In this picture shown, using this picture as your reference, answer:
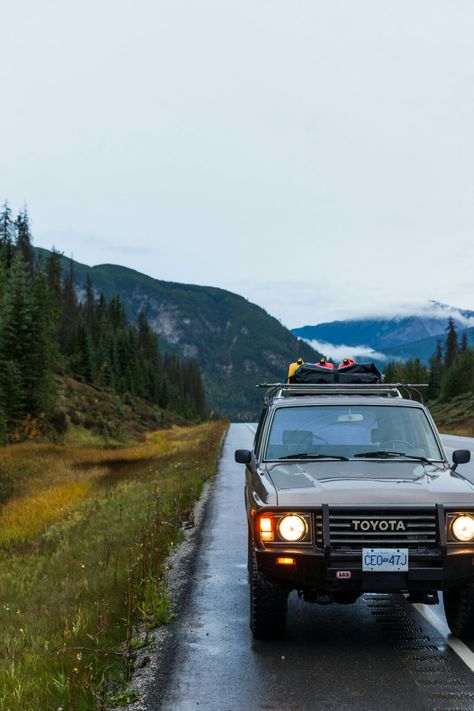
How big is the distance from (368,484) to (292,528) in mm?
703

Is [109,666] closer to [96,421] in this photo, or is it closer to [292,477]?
[292,477]

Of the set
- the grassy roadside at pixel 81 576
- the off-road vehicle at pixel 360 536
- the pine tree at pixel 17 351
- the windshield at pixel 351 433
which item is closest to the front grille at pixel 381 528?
the off-road vehicle at pixel 360 536

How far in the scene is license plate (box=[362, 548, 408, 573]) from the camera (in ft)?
17.3

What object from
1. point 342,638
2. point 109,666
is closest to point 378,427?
point 342,638

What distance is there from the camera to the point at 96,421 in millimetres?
60656

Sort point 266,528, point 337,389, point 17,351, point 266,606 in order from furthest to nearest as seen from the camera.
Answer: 1. point 17,351
2. point 337,389
3. point 266,606
4. point 266,528

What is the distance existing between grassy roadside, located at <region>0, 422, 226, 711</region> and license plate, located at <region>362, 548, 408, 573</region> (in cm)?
197

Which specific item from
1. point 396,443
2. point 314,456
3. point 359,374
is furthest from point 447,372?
point 314,456

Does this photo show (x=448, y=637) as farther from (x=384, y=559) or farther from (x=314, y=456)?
(x=314, y=456)

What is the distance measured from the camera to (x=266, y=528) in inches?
218

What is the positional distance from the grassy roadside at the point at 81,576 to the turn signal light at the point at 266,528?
143 centimetres

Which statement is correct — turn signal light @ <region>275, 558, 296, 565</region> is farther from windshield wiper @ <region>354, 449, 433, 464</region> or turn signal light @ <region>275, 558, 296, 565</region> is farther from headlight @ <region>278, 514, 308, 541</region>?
windshield wiper @ <region>354, 449, 433, 464</region>

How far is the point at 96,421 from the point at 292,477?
185ft

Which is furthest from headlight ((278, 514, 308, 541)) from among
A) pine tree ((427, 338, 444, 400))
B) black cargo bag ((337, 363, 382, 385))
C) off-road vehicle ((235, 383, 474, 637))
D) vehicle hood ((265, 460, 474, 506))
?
pine tree ((427, 338, 444, 400))
